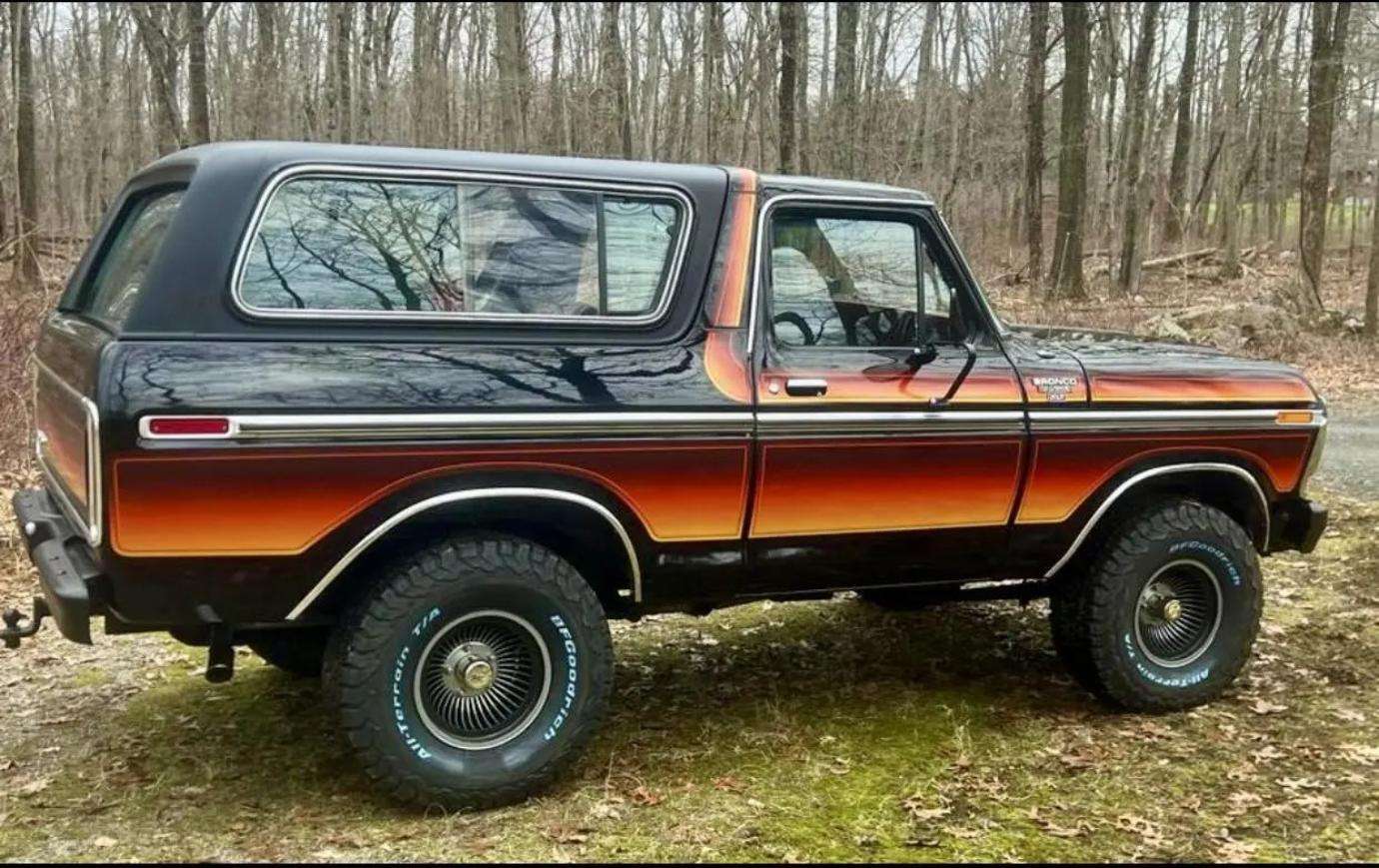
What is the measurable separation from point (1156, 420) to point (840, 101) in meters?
14.5

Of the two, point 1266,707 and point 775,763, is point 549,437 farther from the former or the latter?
point 1266,707

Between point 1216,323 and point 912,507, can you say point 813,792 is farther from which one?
point 1216,323

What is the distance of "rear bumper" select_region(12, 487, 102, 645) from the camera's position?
3.09 m

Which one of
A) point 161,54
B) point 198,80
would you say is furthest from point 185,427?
point 161,54

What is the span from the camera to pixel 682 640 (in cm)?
542

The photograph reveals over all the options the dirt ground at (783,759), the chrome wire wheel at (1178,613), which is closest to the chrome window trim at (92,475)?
the dirt ground at (783,759)

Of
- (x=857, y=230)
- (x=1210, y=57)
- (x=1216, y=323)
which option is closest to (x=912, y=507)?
(x=857, y=230)

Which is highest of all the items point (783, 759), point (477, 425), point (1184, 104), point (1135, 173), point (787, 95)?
point (1184, 104)

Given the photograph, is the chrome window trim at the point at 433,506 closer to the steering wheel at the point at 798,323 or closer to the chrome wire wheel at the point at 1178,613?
the steering wheel at the point at 798,323

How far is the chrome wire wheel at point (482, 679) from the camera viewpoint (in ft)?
11.6

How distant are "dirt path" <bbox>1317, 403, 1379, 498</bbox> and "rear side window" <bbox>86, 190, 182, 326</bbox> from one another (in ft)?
25.4

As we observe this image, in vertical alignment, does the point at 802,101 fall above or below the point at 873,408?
above

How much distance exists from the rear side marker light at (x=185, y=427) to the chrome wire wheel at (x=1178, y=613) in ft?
11.0

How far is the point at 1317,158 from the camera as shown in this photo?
1717 cm
